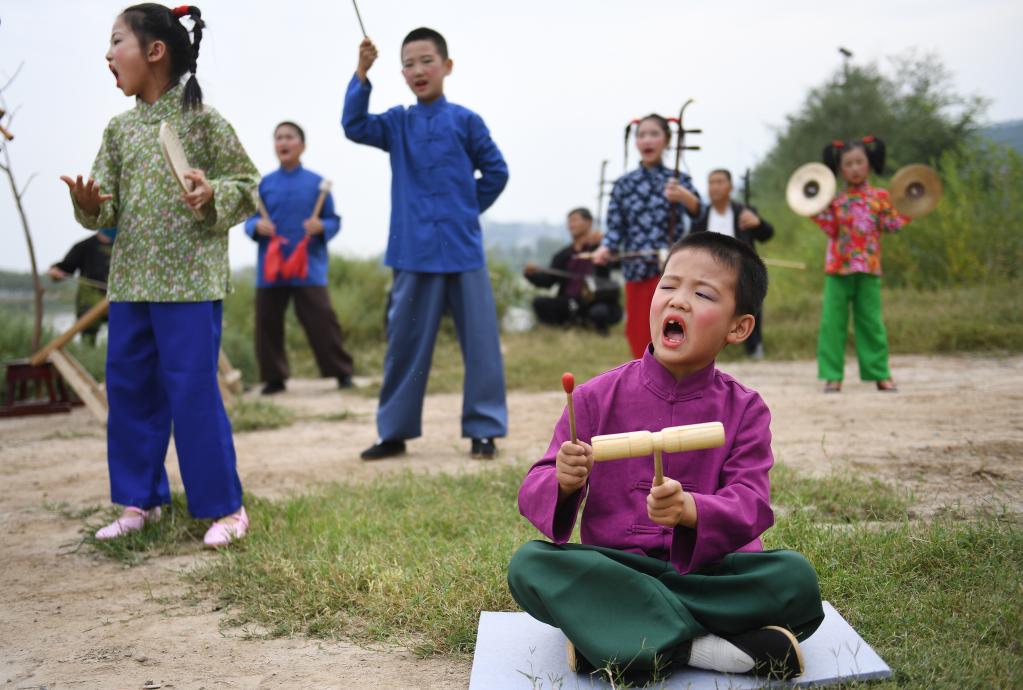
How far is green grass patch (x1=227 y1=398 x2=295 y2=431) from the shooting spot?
6.76 m

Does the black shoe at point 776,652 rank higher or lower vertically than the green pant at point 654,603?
lower

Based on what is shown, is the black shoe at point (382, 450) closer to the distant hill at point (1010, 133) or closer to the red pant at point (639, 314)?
the red pant at point (639, 314)

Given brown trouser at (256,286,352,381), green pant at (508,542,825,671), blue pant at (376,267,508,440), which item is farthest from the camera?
brown trouser at (256,286,352,381)

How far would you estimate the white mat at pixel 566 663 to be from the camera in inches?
97.0

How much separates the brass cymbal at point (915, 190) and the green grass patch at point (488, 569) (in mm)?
3671

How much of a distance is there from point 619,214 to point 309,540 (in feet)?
12.5

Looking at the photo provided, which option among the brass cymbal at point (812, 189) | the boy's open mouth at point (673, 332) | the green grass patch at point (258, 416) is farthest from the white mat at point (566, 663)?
the brass cymbal at point (812, 189)

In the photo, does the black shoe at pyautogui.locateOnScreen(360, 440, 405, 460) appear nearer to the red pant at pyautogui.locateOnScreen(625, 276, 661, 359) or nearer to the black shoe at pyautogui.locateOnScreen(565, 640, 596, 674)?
the red pant at pyautogui.locateOnScreen(625, 276, 661, 359)

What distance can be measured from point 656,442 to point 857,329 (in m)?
5.25

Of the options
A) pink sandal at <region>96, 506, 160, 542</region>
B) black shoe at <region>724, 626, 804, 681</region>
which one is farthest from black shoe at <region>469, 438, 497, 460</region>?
black shoe at <region>724, 626, 804, 681</region>

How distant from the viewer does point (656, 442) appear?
2.24m

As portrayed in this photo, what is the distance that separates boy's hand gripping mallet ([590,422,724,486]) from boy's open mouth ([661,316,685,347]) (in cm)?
38

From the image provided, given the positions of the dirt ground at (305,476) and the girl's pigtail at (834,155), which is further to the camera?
the girl's pigtail at (834,155)

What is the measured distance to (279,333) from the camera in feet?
28.5
